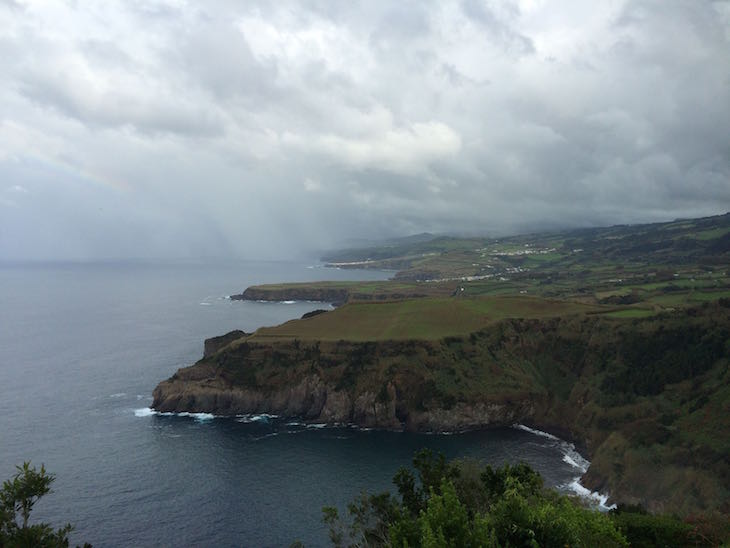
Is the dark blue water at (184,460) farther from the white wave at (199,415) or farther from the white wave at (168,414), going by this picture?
the white wave at (199,415)

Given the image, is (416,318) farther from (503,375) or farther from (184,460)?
(184,460)

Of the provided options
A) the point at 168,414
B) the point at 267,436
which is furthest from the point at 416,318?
the point at 168,414

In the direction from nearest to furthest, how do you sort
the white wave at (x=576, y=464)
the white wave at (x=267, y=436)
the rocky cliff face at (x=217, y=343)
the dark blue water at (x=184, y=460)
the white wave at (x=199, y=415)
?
the dark blue water at (x=184, y=460)
the white wave at (x=576, y=464)
the white wave at (x=267, y=436)
the white wave at (x=199, y=415)
the rocky cliff face at (x=217, y=343)

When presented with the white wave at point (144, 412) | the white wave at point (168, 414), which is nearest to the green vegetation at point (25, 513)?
the white wave at point (144, 412)

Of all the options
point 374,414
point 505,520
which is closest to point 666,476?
point 374,414

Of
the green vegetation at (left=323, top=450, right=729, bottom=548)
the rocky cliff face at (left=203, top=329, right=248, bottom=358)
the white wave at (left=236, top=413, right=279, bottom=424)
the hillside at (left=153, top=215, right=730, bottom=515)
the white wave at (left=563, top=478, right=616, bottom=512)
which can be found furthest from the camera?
the rocky cliff face at (left=203, top=329, right=248, bottom=358)

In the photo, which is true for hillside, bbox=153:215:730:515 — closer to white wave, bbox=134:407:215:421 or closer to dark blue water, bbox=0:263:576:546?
white wave, bbox=134:407:215:421

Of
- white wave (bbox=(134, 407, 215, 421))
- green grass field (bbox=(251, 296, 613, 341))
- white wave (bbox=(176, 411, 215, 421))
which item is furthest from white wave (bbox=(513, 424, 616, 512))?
white wave (bbox=(134, 407, 215, 421))

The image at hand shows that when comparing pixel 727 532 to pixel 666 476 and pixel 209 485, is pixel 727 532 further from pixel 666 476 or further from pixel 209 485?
pixel 209 485

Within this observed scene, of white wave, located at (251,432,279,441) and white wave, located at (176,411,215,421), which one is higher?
white wave, located at (176,411,215,421)
